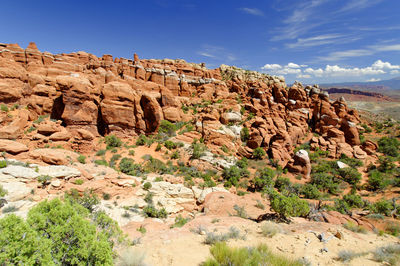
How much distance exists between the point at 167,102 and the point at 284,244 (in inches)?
952

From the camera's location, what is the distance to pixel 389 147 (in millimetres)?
24406

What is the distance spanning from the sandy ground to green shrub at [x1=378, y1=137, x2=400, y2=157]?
25.9m

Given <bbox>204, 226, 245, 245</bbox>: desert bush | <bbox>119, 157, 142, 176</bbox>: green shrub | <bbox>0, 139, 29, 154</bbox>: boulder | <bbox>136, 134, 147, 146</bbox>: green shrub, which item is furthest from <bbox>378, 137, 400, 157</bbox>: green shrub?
<bbox>0, 139, 29, 154</bbox>: boulder

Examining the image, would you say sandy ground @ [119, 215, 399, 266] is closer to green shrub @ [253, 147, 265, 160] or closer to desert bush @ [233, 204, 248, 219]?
desert bush @ [233, 204, 248, 219]

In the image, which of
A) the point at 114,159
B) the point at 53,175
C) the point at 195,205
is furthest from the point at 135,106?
the point at 195,205

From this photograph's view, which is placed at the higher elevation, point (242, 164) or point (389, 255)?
point (389, 255)

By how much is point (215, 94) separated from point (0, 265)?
3741 centimetres

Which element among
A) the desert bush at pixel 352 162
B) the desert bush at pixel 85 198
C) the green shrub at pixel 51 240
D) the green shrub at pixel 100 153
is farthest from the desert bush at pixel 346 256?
the desert bush at pixel 352 162

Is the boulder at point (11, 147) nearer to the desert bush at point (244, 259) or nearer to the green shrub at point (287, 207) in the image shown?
the desert bush at point (244, 259)

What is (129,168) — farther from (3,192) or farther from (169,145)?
(3,192)

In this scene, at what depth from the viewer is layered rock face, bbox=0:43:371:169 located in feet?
63.3

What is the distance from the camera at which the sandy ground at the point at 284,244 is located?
5.05 metres

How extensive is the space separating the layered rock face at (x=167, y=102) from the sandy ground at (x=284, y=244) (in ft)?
50.3

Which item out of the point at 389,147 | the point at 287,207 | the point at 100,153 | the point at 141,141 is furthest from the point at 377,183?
the point at 100,153
